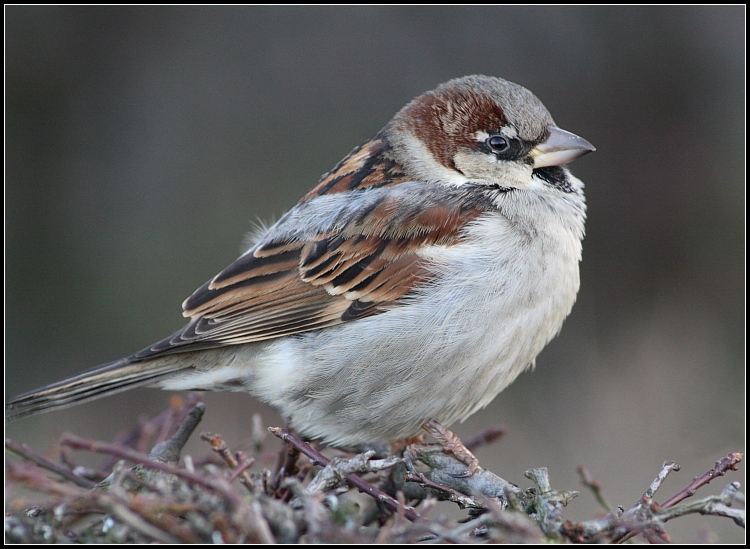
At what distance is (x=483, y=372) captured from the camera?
2863 millimetres

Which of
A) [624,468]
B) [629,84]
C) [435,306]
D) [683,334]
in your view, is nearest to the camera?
[435,306]

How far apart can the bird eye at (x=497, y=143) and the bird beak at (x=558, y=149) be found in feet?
0.38

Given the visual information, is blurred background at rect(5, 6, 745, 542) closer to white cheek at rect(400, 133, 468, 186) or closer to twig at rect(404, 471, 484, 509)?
white cheek at rect(400, 133, 468, 186)

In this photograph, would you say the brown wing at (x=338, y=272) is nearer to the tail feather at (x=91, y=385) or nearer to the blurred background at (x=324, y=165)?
the tail feather at (x=91, y=385)

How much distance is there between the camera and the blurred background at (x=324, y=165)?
5.28 metres

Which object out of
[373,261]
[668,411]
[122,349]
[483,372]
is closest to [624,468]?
[668,411]

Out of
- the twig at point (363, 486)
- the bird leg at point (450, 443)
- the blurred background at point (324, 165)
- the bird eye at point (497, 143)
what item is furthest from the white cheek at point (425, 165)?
the blurred background at point (324, 165)

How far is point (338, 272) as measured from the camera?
3.00 m

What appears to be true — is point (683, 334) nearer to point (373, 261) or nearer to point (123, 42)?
point (373, 261)

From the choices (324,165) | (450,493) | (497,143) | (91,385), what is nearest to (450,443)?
(450,493)

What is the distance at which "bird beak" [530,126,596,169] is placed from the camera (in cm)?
307

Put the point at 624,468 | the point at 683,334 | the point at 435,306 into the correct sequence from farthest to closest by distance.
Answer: the point at 683,334 → the point at 624,468 → the point at 435,306

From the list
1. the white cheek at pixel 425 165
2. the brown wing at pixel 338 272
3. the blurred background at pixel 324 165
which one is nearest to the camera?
the brown wing at pixel 338 272

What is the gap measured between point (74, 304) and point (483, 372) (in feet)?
11.5
